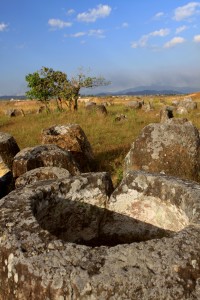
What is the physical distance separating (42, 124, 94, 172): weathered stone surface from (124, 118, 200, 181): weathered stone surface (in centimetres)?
298

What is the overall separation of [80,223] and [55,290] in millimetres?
2152

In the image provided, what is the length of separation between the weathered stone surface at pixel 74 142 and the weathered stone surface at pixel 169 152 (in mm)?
2982

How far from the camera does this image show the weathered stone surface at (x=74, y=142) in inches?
510

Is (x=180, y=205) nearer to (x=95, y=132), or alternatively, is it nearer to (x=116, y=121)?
(x=95, y=132)

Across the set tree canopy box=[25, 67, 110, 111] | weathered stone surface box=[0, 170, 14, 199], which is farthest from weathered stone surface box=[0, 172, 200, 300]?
tree canopy box=[25, 67, 110, 111]

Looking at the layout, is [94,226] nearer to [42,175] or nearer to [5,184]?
[42,175]

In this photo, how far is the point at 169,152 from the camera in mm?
9961

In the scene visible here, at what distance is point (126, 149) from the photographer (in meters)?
15.4

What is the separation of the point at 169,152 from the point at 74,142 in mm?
4414

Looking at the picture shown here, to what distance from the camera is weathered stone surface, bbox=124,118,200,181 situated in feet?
32.3

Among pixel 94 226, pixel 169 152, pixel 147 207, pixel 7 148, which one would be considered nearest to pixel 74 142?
pixel 7 148

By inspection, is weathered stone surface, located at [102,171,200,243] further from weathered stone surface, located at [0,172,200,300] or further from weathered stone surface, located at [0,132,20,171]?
weathered stone surface, located at [0,132,20,171]

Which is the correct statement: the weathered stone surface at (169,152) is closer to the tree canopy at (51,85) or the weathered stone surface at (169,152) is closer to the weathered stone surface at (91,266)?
the weathered stone surface at (91,266)

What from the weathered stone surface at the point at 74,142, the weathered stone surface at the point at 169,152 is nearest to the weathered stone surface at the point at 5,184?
the weathered stone surface at the point at 169,152
